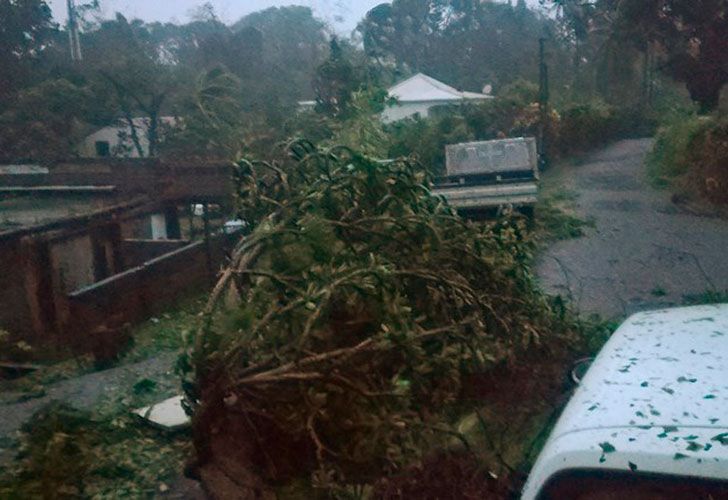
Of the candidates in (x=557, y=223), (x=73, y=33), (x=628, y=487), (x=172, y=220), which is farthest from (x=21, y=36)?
(x=628, y=487)

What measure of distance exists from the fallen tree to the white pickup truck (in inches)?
239

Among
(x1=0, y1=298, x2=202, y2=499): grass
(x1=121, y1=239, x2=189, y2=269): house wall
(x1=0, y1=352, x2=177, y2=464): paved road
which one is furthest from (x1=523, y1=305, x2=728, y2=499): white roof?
(x1=121, y1=239, x2=189, y2=269): house wall

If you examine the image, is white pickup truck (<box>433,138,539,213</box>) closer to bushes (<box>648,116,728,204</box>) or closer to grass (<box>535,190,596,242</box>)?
grass (<box>535,190,596,242</box>)

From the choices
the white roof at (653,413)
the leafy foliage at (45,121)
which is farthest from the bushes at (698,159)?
the leafy foliage at (45,121)

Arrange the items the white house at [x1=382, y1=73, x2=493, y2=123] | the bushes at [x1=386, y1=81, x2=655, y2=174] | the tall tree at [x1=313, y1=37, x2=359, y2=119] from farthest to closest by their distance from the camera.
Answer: the white house at [x1=382, y1=73, x2=493, y2=123], the bushes at [x1=386, y1=81, x2=655, y2=174], the tall tree at [x1=313, y1=37, x2=359, y2=119]

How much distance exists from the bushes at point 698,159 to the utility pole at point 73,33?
65.0 feet

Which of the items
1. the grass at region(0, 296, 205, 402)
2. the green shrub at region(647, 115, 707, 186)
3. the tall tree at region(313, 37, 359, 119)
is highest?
the tall tree at region(313, 37, 359, 119)

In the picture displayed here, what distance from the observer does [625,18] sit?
20844mm

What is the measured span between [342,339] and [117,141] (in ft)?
80.4

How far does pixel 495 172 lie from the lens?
41.6ft

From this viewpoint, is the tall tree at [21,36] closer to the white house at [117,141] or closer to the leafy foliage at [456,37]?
the white house at [117,141]

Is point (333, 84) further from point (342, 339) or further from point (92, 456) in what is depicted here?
point (92, 456)

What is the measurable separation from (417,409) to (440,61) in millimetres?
40637

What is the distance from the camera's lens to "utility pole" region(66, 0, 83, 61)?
2792cm
